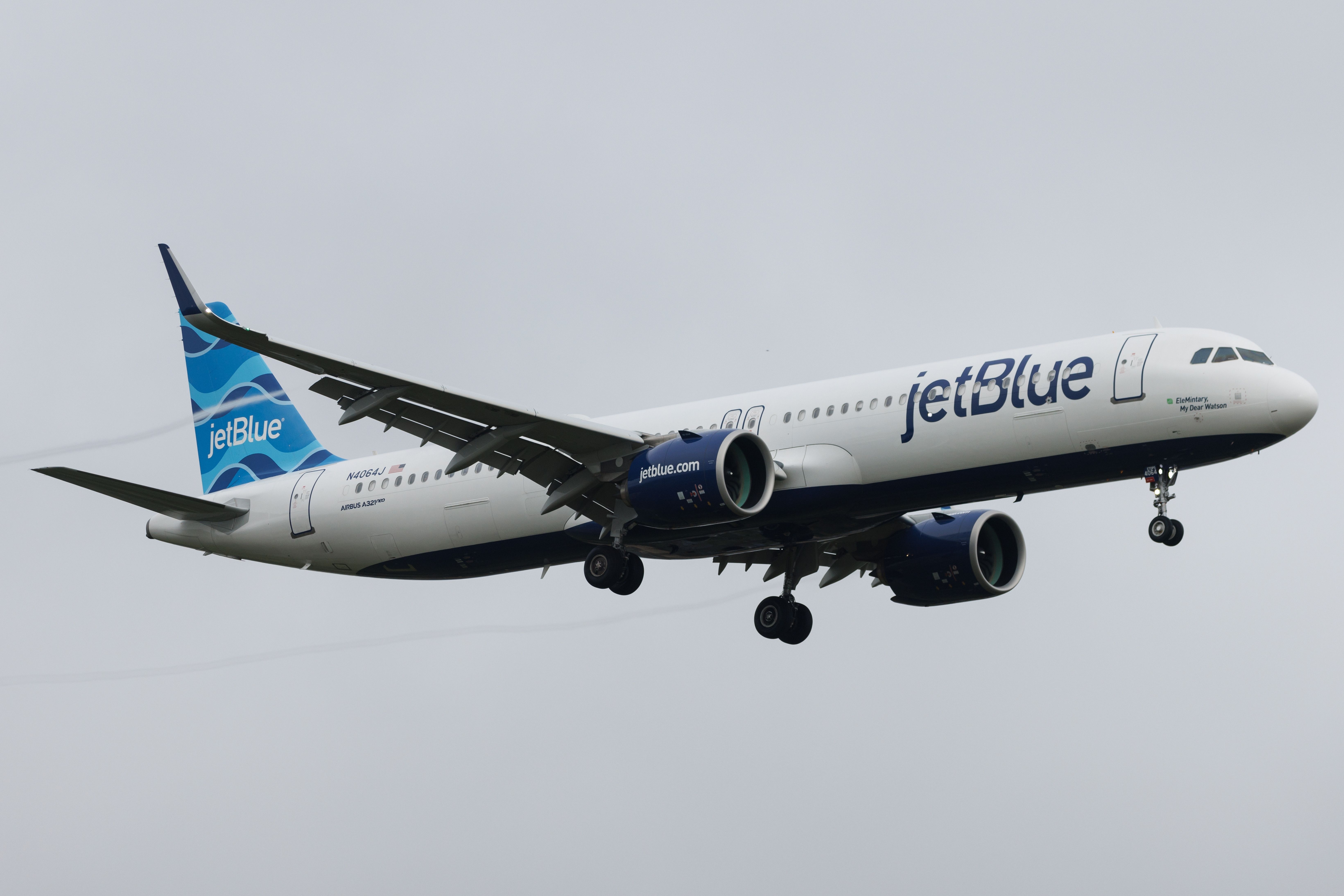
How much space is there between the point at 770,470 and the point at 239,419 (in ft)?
56.0

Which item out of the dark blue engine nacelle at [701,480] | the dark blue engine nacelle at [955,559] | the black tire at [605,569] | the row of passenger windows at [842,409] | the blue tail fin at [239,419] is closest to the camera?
the dark blue engine nacelle at [701,480]

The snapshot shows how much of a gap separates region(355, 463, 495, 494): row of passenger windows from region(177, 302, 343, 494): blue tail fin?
A: 2773 mm

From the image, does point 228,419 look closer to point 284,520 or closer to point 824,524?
point 284,520

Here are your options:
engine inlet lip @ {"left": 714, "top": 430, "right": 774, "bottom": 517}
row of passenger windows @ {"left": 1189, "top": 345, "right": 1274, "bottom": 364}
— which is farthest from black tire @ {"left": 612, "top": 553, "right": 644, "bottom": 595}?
row of passenger windows @ {"left": 1189, "top": 345, "right": 1274, "bottom": 364}

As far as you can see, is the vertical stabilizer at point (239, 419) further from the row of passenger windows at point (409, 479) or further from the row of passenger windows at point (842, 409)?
the row of passenger windows at point (842, 409)

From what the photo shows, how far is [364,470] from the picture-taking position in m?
39.0

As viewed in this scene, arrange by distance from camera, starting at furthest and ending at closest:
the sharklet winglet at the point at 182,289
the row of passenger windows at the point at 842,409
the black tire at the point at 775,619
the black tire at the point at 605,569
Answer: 1. the black tire at the point at 775,619
2. the black tire at the point at 605,569
3. the row of passenger windows at the point at 842,409
4. the sharklet winglet at the point at 182,289

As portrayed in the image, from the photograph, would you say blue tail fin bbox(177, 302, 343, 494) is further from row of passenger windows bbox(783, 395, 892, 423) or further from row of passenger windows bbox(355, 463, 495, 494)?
row of passenger windows bbox(783, 395, 892, 423)

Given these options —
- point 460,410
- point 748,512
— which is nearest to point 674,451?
point 748,512

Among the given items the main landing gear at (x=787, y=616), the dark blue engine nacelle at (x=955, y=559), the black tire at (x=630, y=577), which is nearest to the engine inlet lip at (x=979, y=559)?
the dark blue engine nacelle at (x=955, y=559)

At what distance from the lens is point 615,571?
112 feet

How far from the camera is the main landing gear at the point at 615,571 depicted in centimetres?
3406

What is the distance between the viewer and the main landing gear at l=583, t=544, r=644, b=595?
112 feet

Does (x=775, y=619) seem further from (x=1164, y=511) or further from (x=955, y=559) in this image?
(x=1164, y=511)
